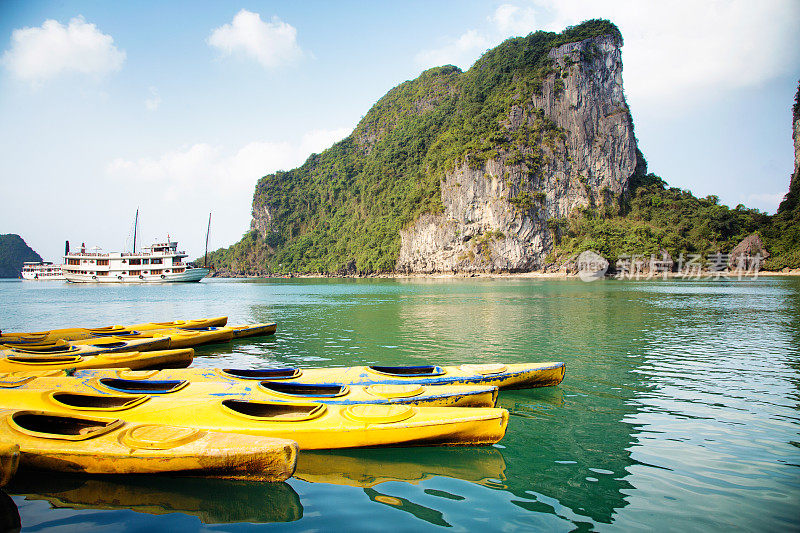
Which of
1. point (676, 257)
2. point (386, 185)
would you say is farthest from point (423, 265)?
point (676, 257)

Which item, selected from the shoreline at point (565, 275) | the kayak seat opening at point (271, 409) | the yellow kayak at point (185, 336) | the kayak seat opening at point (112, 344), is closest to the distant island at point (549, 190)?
the shoreline at point (565, 275)

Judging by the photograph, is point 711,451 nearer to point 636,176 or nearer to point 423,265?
point 423,265

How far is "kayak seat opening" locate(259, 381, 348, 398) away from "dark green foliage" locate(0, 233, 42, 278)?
519 feet

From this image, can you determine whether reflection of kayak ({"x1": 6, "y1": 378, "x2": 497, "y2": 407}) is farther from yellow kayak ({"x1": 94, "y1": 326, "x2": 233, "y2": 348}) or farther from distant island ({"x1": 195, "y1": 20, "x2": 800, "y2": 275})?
distant island ({"x1": 195, "y1": 20, "x2": 800, "y2": 275})

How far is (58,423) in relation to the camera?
458 centimetres

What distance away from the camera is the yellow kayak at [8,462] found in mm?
3646

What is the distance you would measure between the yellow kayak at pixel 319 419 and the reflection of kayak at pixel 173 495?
0.53 metres

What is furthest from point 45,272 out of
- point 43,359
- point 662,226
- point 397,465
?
point 662,226

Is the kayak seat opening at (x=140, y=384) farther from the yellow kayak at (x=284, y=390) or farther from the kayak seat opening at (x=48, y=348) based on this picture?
the kayak seat opening at (x=48, y=348)

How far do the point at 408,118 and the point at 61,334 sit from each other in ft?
426

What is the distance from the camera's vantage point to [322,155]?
15500 centimetres

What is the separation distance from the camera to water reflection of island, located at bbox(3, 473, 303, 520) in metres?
3.77

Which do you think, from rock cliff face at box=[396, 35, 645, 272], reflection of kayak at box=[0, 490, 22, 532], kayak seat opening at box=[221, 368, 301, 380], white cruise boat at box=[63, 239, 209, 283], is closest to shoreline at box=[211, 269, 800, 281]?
rock cliff face at box=[396, 35, 645, 272]

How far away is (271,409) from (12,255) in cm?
15954
